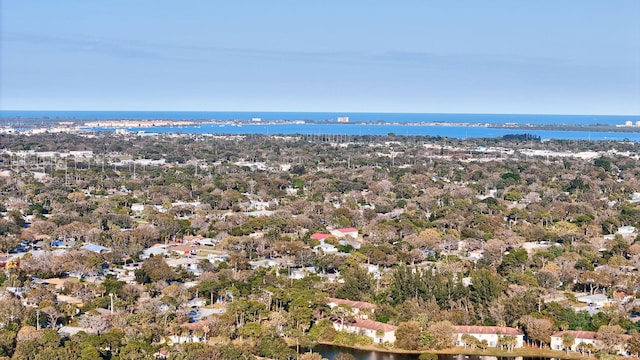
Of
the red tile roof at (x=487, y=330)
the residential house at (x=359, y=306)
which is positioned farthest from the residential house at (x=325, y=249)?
the red tile roof at (x=487, y=330)

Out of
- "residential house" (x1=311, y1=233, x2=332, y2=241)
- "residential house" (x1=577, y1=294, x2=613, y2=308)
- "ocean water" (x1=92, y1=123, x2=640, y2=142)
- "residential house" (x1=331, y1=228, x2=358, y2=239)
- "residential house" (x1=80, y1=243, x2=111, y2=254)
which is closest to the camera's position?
"residential house" (x1=577, y1=294, x2=613, y2=308)

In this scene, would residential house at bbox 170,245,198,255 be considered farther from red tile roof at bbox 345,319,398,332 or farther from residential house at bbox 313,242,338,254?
red tile roof at bbox 345,319,398,332

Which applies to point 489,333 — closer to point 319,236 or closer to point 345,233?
point 319,236

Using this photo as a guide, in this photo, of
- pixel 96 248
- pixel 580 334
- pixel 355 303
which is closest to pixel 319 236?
pixel 96 248

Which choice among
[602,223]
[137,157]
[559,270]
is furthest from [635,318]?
[137,157]

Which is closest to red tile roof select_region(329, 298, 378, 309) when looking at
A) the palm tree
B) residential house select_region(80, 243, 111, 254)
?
the palm tree

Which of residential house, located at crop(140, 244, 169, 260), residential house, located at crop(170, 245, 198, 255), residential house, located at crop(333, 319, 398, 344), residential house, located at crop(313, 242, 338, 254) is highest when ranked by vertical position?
residential house, located at crop(313, 242, 338, 254)

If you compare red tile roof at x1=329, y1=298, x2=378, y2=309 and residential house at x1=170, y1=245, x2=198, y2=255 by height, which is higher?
red tile roof at x1=329, y1=298, x2=378, y2=309

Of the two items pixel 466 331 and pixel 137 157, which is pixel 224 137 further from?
pixel 466 331
